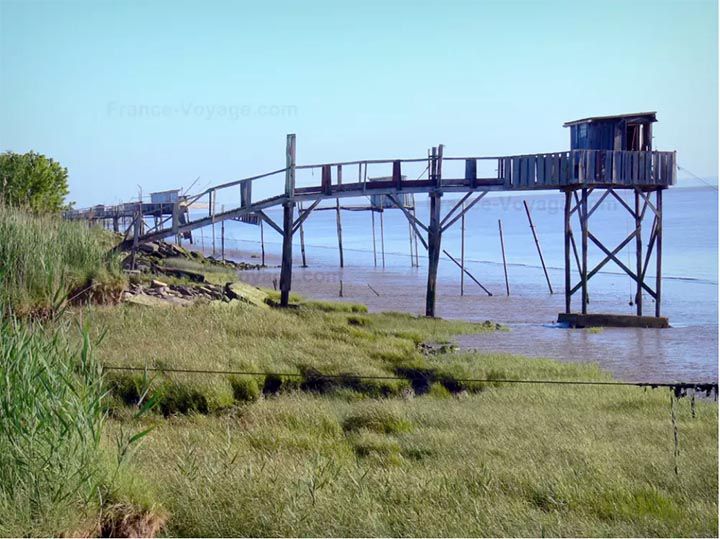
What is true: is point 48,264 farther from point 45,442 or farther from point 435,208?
point 435,208

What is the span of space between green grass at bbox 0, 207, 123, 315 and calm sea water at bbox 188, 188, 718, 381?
7.30 meters

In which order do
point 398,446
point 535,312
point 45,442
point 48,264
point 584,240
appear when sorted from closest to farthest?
point 45,442, point 398,446, point 48,264, point 584,240, point 535,312

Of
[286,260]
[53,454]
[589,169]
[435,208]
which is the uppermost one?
[589,169]

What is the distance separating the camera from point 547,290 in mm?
34625

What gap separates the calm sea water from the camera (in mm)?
19031

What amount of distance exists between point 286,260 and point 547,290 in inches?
527

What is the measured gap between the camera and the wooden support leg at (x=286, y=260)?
77.5 ft

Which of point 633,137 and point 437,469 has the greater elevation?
point 633,137

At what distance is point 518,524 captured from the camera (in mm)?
7328

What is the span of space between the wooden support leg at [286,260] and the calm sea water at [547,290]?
11.6 feet

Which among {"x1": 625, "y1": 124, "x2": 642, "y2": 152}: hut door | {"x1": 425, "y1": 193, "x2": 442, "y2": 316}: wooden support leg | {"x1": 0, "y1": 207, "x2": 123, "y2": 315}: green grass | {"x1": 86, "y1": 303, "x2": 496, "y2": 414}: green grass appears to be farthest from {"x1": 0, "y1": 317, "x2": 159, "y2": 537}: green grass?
{"x1": 625, "y1": 124, "x2": 642, "y2": 152}: hut door

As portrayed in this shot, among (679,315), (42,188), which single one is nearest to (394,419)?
(679,315)

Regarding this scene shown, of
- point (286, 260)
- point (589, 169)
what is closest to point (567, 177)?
point (589, 169)

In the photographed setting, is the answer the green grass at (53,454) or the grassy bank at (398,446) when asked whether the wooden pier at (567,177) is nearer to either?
the grassy bank at (398,446)
